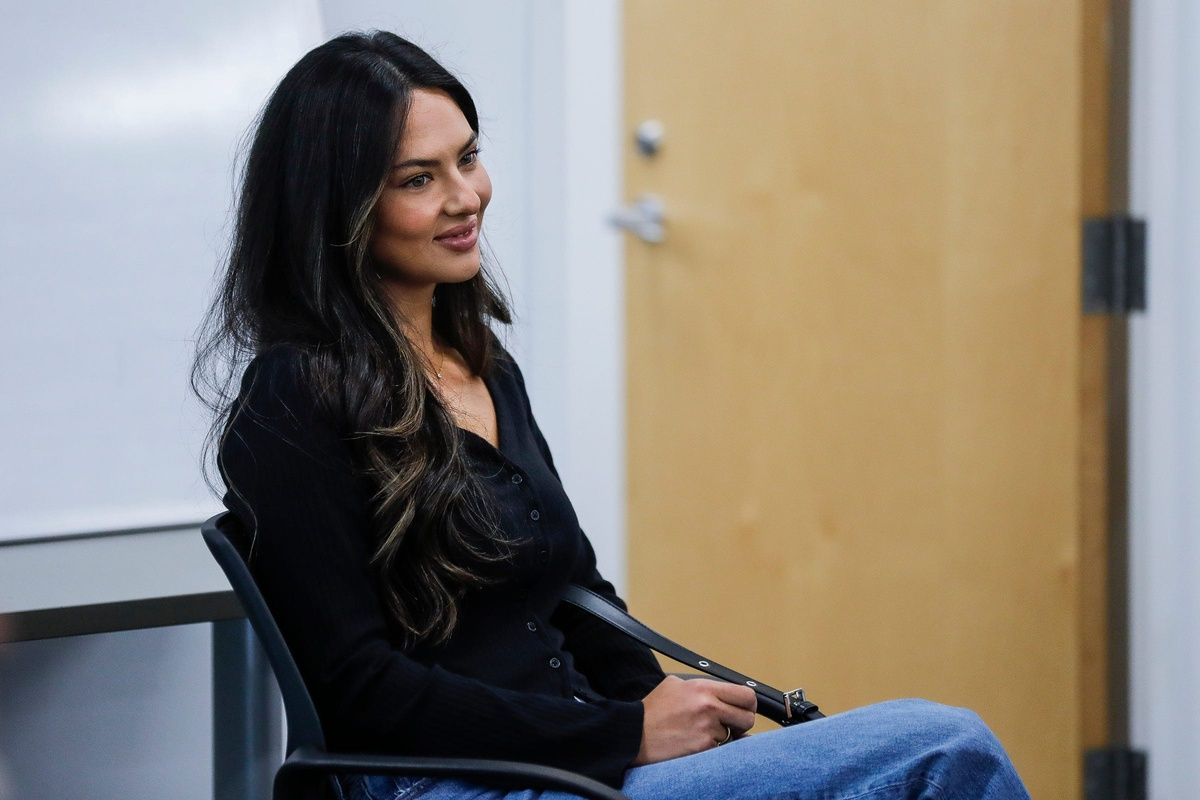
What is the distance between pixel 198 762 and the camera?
5.75 ft

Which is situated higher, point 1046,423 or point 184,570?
point 1046,423

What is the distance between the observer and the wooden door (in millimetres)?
2016

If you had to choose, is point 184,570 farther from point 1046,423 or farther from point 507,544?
point 1046,423

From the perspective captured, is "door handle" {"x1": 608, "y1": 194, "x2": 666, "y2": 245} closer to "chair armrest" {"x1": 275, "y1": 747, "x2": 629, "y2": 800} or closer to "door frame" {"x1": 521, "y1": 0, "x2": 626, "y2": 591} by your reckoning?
"door frame" {"x1": 521, "y1": 0, "x2": 626, "y2": 591}

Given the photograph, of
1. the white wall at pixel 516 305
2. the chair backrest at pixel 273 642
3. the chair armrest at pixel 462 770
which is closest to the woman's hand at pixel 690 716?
the chair armrest at pixel 462 770

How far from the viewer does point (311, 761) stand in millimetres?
947

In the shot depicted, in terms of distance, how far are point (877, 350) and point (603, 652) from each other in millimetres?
945

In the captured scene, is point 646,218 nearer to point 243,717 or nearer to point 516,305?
point 516,305

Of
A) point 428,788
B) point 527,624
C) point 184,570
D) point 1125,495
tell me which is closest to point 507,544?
point 527,624

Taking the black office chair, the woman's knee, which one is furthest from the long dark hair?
the woman's knee

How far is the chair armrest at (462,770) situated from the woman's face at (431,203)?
1.42 feet

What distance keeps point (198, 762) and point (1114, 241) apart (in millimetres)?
1545

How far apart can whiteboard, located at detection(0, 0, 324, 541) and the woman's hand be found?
747 mm

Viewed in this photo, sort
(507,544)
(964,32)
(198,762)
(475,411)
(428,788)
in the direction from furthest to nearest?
(964,32)
(198,762)
(475,411)
(507,544)
(428,788)
